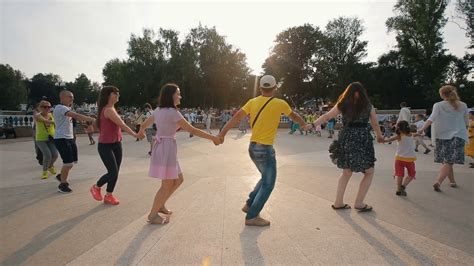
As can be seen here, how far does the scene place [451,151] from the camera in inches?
240

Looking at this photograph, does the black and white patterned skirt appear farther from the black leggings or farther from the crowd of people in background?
the black leggings

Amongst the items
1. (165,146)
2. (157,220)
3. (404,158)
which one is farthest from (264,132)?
(404,158)

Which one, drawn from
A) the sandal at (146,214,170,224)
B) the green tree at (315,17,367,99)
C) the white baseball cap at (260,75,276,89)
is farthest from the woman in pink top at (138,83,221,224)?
the green tree at (315,17,367,99)

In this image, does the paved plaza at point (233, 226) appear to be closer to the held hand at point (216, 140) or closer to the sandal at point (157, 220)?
the sandal at point (157, 220)

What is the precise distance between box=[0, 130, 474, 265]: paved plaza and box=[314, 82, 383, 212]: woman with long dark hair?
2.15ft

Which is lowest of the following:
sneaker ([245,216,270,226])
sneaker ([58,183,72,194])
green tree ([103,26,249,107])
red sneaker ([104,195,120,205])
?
sneaker ([58,183,72,194])

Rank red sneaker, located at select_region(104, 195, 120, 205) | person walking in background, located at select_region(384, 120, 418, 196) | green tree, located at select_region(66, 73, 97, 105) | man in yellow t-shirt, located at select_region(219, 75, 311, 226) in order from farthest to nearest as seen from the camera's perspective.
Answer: green tree, located at select_region(66, 73, 97, 105) → person walking in background, located at select_region(384, 120, 418, 196) → red sneaker, located at select_region(104, 195, 120, 205) → man in yellow t-shirt, located at select_region(219, 75, 311, 226)

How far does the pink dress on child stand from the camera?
4.10 metres

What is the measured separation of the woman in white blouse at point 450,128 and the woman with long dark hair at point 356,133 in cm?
225

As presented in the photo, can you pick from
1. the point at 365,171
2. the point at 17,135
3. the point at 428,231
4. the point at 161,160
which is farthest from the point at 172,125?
the point at 17,135

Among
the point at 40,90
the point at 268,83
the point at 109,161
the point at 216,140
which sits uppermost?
the point at 40,90

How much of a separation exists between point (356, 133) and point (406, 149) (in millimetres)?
1840

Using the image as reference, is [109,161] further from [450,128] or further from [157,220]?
[450,128]

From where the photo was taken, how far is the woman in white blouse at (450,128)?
6059 millimetres
